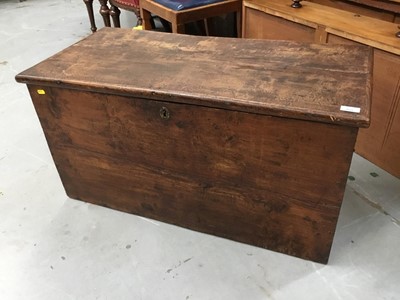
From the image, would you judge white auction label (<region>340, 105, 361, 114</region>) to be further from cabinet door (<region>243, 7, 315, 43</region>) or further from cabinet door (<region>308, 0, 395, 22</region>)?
cabinet door (<region>308, 0, 395, 22</region>)

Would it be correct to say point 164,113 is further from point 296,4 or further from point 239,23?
point 239,23

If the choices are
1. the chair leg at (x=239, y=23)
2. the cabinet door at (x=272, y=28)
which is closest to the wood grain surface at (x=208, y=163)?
the cabinet door at (x=272, y=28)

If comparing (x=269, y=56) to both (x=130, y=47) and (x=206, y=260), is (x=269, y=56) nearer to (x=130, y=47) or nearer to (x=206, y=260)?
(x=130, y=47)

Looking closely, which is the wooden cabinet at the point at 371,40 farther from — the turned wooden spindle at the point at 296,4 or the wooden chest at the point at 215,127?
the wooden chest at the point at 215,127

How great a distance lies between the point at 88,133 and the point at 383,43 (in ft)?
3.51

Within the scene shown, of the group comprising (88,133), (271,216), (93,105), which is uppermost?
(93,105)

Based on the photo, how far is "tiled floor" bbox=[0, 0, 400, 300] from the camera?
1.12 meters

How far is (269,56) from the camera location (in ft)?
3.94

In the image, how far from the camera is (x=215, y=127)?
1037 mm

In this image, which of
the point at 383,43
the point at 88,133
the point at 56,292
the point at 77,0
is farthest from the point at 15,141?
the point at 77,0

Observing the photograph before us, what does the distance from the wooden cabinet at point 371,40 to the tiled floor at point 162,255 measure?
9 cm

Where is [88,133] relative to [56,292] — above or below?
above

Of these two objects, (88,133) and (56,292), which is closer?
(56,292)

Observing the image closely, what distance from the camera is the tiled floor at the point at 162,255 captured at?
112 cm
